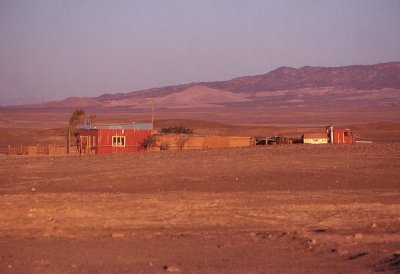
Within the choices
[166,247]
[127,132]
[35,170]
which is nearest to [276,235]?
[166,247]

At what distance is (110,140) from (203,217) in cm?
3309

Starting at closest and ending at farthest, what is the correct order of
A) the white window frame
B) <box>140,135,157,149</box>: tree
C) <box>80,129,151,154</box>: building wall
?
<box>80,129,151,154</box>: building wall < the white window frame < <box>140,135,157,149</box>: tree

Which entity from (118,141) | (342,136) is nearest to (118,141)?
(118,141)

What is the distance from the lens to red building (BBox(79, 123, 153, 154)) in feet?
157

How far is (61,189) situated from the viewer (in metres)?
21.5

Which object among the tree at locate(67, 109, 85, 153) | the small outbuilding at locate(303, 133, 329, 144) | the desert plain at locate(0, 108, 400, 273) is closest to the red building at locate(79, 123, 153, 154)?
the tree at locate(67, 109, 85, 153)

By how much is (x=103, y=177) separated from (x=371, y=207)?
10.2 metres

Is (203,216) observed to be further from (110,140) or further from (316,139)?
(316,139)

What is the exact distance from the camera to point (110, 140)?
157 ft

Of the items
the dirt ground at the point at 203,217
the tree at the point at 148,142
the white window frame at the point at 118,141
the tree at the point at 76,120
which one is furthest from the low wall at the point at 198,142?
the dirt ground at the point at 203,217

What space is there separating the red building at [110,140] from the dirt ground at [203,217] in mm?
19075

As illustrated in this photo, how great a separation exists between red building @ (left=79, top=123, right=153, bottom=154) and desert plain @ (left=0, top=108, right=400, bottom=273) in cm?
1794

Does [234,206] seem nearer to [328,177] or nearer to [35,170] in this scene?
[328,177]

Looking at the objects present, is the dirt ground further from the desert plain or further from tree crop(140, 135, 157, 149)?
tree crop(140, 135, 157, 149)
